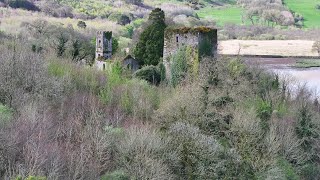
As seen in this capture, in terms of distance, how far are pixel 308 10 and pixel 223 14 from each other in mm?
19862

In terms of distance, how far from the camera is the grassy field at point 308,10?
119562 millimetres

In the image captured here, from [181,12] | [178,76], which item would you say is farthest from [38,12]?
[178,76]

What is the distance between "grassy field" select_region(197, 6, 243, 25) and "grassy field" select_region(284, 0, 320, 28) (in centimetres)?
1282

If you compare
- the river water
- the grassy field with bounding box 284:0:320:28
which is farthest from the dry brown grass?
the grassy field with bounding box 284:0:320:28

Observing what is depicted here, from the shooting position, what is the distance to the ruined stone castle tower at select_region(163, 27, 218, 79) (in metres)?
38.9

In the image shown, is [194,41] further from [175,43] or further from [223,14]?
[223,14]

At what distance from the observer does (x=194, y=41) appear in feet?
128

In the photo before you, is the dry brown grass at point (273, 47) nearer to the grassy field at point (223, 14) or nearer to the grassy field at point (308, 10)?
the grassy field at point (223, 14)

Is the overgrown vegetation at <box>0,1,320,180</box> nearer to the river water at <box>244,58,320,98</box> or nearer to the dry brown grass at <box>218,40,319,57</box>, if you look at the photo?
the river water at <box>244,58,320,98</box>

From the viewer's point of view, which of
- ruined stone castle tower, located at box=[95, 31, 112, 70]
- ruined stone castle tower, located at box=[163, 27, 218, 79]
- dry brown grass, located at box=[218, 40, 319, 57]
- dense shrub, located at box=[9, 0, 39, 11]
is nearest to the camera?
ruined stone castle tower, located at box=[163, 27, 218, 79]

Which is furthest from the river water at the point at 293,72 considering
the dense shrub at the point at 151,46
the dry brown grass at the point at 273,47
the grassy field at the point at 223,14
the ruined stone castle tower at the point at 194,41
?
the grassy field at the point at 223,14

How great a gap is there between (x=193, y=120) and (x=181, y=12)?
84491mm

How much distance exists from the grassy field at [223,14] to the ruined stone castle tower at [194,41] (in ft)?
245

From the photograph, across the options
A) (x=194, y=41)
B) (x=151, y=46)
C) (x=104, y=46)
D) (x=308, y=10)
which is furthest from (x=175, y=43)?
(x=308, y=10)
